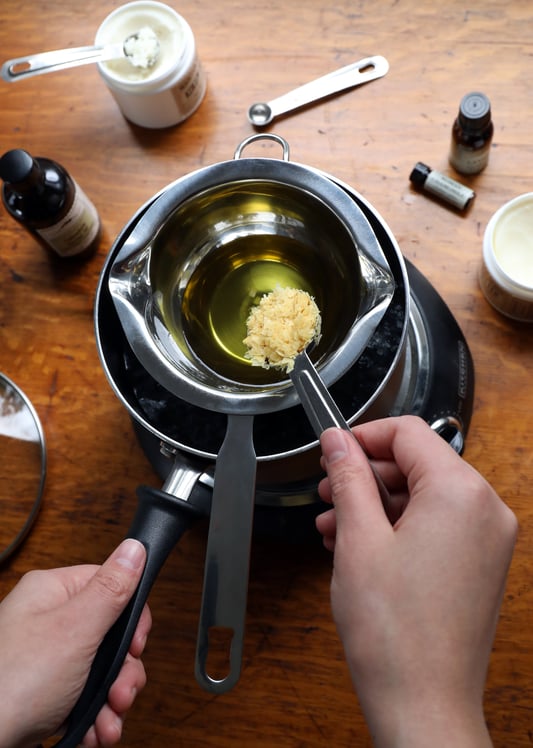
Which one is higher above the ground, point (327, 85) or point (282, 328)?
point (327, 85)

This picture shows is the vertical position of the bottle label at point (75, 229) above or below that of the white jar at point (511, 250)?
above

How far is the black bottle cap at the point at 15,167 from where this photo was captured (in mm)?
905

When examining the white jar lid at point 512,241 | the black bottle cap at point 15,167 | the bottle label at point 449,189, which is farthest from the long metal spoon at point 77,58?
the white jar lid at point 512,241

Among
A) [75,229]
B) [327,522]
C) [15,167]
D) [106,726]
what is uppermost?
[15,167]

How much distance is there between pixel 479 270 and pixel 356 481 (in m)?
0.50

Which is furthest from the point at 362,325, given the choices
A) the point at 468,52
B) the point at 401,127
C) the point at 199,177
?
the point at 468,52

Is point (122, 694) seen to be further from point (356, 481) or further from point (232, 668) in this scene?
point (356, 481)

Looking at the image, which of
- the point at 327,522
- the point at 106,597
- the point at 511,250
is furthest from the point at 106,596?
the point at 511,250

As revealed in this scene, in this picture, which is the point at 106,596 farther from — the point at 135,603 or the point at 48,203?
the point at 48,203

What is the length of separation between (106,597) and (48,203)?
0.56 meters

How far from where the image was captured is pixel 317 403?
71 centimetres

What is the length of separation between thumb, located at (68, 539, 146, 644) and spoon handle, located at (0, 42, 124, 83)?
0.74m

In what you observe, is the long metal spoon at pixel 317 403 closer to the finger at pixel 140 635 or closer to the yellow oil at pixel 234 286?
the yellow oil at pixel 234 286

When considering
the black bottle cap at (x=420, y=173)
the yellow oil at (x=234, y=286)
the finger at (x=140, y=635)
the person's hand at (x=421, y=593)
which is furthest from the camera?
the black bottle cap at (x=420, y=173)
